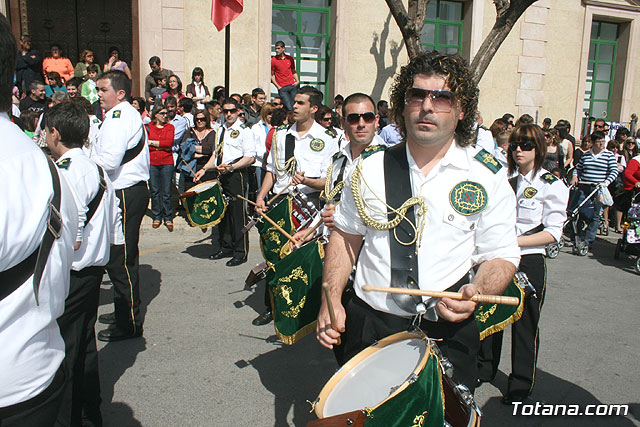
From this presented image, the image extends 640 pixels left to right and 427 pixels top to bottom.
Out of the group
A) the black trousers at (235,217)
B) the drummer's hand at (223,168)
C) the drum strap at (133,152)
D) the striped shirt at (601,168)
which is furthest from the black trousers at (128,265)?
the striped shirt at (601,168)

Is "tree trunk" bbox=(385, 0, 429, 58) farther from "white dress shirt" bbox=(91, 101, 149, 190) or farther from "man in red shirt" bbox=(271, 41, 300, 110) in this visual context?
"white dress shirt" bbox=(91, 101, 149, 190)

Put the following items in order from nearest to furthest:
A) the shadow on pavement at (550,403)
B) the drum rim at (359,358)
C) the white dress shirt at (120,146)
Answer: the drum rim at (359,358) → the shadow on pavement at (550,403) → the white dress shirt at (120,146)

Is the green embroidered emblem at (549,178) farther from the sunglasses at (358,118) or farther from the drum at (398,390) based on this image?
the drum at (398,390)

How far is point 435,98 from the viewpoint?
228cm

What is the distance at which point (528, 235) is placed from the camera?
3.72 m

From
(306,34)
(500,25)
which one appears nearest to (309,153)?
(500,25)

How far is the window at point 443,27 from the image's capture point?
1529cm

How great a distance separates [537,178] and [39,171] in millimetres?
3338

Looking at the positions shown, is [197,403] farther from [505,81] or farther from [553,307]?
[505,81]

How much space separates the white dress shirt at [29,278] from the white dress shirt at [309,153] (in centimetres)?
373

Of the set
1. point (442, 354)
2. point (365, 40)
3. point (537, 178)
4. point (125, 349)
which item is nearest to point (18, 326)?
point (442, 354)

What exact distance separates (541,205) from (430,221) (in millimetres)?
1882

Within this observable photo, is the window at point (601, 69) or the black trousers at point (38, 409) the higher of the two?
the window at point (601, 69)

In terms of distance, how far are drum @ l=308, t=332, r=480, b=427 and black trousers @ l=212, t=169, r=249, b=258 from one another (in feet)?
17.1
